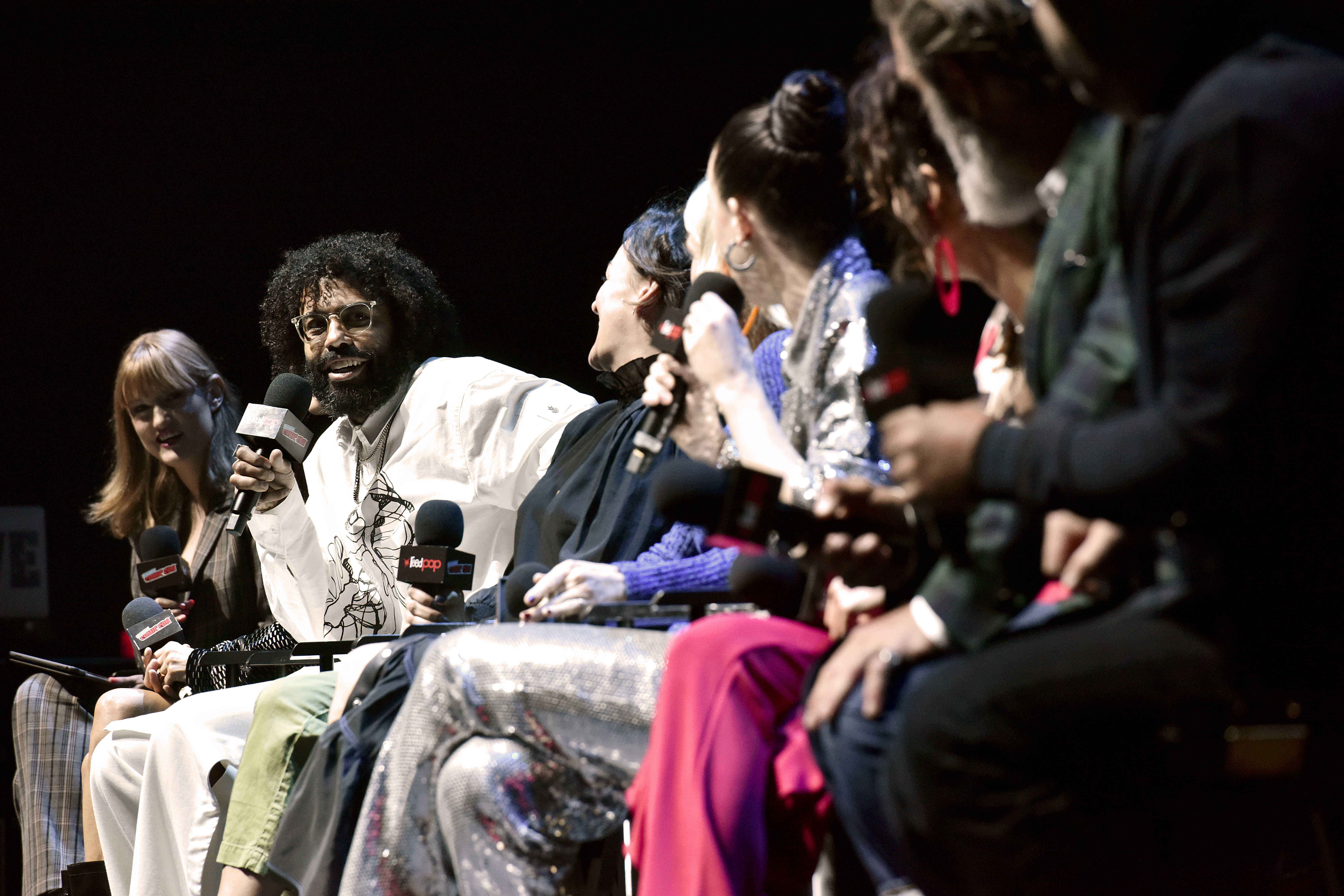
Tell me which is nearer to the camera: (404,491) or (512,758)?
(512,758)

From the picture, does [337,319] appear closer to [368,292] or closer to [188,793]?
[368,292]

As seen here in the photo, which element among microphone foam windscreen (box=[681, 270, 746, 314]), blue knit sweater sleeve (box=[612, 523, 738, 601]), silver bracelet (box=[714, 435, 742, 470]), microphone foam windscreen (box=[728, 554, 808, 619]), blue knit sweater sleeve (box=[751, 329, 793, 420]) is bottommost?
blue knit sweater sleeve (box=[612, 523, 738, 601])

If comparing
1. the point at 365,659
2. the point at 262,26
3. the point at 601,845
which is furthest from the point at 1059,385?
the point at 262,26

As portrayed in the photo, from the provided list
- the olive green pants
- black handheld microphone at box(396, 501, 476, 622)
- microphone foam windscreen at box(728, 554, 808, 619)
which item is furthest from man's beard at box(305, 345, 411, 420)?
microphone foam windscreen at box(728, 554, 808, 619)

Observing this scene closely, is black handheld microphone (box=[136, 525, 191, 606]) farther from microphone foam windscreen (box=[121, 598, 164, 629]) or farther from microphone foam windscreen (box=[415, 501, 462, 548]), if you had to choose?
microphone foam windscreen (box=[415, 501, 462, 548])

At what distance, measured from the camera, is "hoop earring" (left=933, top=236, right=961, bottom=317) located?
128 centimetres

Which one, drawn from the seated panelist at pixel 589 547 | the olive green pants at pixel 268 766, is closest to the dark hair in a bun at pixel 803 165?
the seated panelist at pixel 589 547

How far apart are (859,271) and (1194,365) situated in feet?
Result: 2.63

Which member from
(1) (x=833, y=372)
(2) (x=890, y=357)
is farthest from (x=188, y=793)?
(2) (x=890, y=357)

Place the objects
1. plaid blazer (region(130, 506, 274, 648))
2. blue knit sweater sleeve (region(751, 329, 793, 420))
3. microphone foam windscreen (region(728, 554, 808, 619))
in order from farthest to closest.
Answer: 1. plaid blazer (region(130, 506, 274, 648))
2. blue knit sweater sleeve (region(751, 329, 793, 420))
3. microphone foam windscreen (region(728, 554, 808, 619))

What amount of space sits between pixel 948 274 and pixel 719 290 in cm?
33

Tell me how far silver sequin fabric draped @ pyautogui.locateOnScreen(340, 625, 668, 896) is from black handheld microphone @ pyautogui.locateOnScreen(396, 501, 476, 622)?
68 centimetres

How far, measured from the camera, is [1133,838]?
83 centimetres

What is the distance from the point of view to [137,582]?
3473 millimetres
